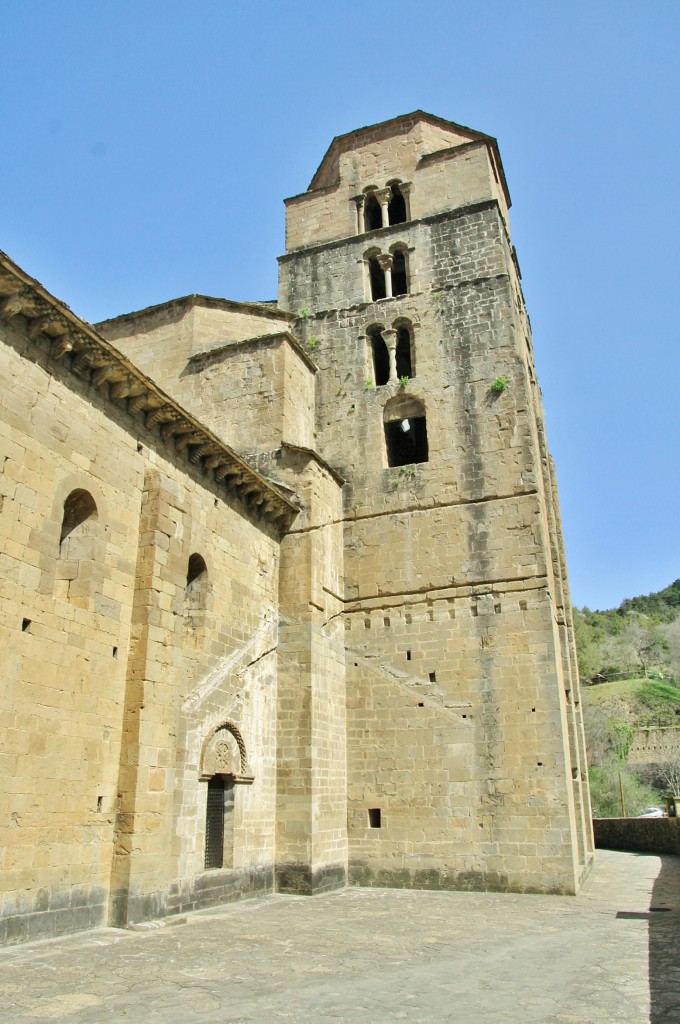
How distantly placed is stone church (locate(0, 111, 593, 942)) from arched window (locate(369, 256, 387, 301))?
6 cm

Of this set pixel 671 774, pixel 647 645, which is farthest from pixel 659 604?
pixel 671 774

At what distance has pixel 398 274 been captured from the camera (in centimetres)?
1894

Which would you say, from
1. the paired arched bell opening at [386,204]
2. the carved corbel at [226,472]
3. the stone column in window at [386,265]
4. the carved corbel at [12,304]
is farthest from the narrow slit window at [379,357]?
the carved corbel at [12,304]

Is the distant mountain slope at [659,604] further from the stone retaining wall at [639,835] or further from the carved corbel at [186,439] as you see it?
the carved corbel at [186,439]

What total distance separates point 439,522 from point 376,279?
7.19 metres

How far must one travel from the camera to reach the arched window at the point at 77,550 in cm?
923

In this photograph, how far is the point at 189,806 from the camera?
10422 millimetres

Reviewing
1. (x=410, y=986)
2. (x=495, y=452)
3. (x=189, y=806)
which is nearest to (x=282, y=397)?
(x=495, y=452)

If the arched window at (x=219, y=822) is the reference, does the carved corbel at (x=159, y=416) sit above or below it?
above

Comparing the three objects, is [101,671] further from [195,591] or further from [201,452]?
[201,452]

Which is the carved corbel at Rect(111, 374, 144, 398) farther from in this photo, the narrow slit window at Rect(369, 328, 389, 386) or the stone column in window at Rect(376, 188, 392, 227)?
the stone column in window at Rect(376, 188, 392, 227)

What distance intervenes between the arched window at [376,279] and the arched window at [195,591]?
31.6ft

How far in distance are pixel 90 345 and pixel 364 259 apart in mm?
10673

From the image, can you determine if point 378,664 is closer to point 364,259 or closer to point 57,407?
point 57,407
